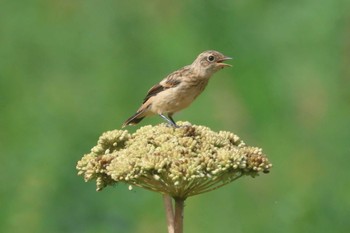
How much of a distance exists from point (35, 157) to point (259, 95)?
2.58 meters

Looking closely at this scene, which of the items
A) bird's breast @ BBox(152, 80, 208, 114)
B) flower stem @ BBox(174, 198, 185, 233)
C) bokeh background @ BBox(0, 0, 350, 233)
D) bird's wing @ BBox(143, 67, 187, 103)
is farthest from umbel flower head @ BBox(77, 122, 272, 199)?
bokeh background @ BBox(0, 0, 350, 233)

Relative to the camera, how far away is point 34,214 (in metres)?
11.7

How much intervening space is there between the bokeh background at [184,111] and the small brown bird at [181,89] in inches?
111

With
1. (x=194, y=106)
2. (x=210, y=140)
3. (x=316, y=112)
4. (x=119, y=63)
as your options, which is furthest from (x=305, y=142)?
(x=210, y=140)

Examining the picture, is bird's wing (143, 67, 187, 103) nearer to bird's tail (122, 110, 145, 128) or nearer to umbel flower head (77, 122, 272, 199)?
bird's tail (122, 110, 145, 128)

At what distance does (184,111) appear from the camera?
39.2 ft

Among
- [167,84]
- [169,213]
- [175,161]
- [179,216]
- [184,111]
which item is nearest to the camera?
[175,161]

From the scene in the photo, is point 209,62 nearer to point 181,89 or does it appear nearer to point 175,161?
point 181,89

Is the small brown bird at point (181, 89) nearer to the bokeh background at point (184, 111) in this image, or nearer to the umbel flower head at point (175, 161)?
the umbel flower head at point (175, 161)

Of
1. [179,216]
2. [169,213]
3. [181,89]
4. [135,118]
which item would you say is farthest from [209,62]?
[179,216]

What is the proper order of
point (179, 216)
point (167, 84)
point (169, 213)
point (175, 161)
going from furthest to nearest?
1. point (167, 84)
2. point (169, 213)
3. point (179, 216)
4. point (175, 161)

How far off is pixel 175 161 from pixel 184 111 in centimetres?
530

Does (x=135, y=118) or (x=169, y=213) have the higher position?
(x=135, y=118)

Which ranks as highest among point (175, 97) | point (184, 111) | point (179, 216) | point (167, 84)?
point (184, 111)
